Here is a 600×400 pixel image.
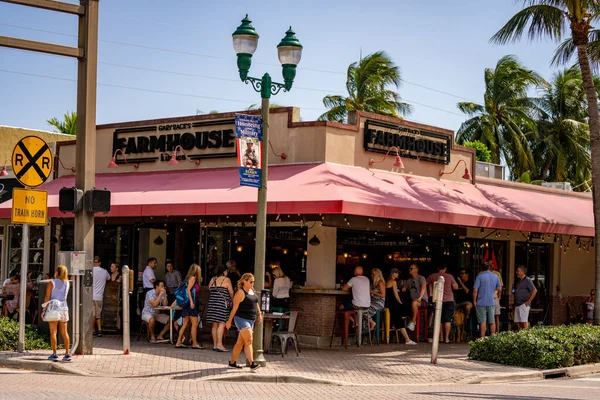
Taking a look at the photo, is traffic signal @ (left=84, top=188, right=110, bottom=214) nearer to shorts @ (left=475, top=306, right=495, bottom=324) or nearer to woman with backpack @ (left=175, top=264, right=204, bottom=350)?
woman with backpack @ (left=175, top=264, right=204, bottom=350)

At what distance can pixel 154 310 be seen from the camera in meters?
19.3

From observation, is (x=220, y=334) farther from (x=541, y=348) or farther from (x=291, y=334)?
(x=541, y=348)

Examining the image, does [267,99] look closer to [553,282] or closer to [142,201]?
[142,201]

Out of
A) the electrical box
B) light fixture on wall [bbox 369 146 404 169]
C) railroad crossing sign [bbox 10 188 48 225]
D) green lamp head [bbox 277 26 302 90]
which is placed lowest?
the electrical box

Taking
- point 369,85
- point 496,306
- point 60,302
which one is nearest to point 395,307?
point 496,306

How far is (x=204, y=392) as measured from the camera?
41.1 feet

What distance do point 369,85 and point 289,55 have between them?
29192 millimetres

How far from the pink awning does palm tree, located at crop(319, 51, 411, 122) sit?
19753mm

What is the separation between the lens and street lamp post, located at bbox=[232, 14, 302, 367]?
49.4ft

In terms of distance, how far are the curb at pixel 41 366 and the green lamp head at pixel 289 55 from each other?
5496mm

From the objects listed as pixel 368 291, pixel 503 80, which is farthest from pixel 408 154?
pixel 503 80

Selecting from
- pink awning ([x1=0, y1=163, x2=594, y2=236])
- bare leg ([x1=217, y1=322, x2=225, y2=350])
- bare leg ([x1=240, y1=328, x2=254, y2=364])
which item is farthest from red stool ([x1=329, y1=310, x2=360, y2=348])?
bare leg ([x1=240, y1=328, x2=254, y2=364])

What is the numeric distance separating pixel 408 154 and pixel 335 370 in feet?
24.8

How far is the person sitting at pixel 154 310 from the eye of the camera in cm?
1925
